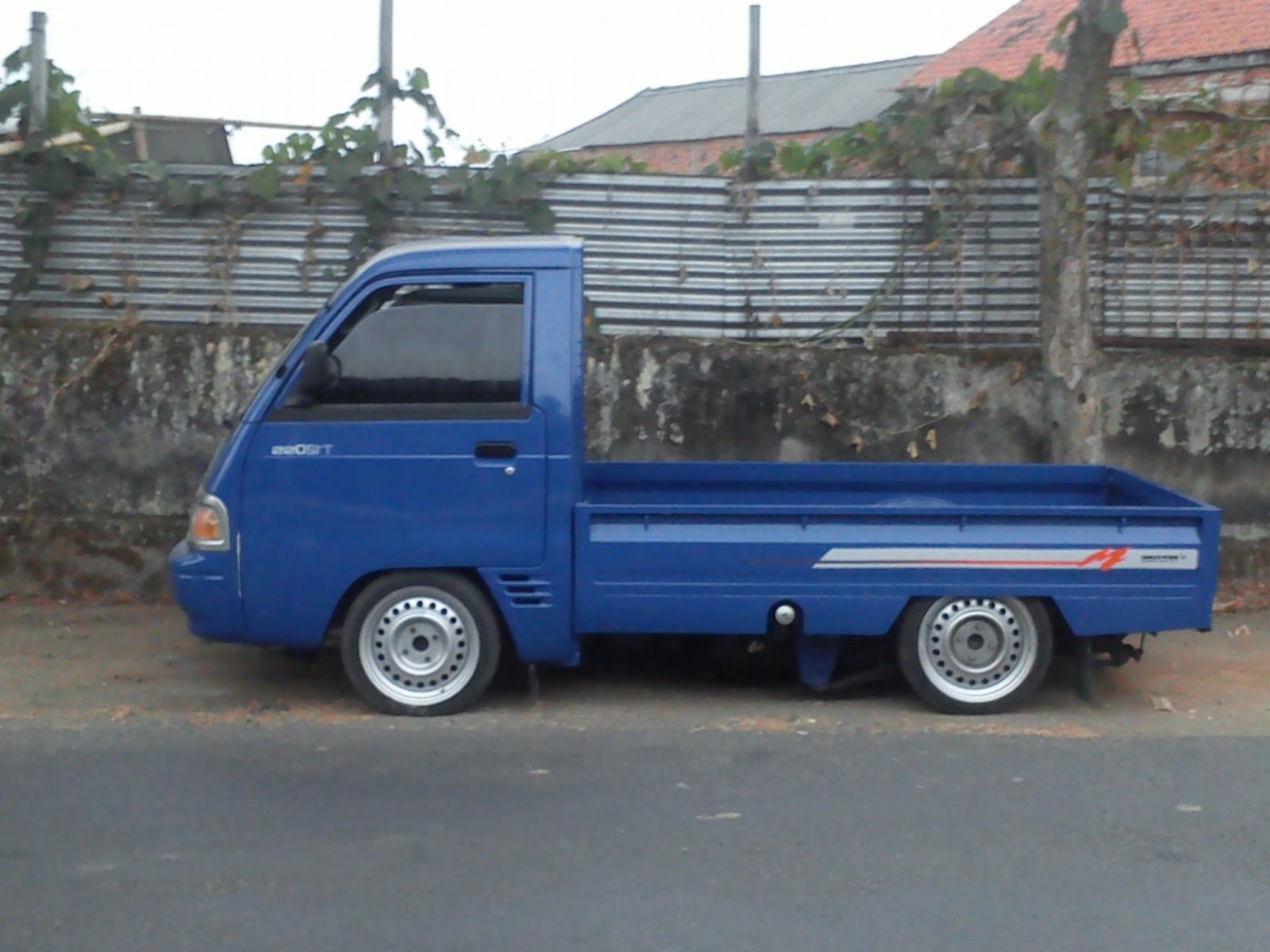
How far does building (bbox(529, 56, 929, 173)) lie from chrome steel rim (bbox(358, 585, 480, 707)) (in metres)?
22.7

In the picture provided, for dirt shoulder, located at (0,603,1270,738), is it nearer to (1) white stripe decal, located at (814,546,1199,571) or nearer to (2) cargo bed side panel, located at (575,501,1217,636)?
(2) cargo bed side panel, located at (575,501,1217,636)

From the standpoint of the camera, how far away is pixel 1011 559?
Result: 6750mm

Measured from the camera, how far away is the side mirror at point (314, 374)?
657 cm

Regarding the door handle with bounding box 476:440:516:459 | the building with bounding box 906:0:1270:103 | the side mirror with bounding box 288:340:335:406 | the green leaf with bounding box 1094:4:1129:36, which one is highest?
the building with bounding box 906:0:1270:103

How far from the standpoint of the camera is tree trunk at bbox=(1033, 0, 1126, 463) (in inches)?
350

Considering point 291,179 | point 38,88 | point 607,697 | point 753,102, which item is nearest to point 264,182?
point 291,179

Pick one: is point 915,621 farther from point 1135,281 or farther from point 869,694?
point 1135,281

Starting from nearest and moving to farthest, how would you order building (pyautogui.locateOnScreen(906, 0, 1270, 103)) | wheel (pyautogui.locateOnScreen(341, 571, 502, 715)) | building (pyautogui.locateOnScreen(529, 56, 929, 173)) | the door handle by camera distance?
the door handle, wheel (pyautogui.locateOnScreen(341, 571, 502, 715)), building (pyautogui.locateOnScreen(906, 0, 1270, 103)), building (pyautogui.locateOnScreen(529, 56, 929, 173))

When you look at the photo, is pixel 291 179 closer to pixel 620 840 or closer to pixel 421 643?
pixel 421 643

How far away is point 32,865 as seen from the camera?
4996 mm

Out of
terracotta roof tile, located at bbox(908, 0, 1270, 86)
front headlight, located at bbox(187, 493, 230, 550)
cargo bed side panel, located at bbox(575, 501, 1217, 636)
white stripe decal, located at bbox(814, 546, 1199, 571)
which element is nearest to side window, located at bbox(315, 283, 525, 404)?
front headlight, located at bbox(187, 493, 230, 550)

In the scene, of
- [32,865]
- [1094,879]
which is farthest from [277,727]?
[1094,879]

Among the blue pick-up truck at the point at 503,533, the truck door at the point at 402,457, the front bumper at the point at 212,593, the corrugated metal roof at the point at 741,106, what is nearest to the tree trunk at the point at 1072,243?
the blue pick-up truck at the point at 503,533

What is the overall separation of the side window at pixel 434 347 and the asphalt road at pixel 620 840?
1439 mm
